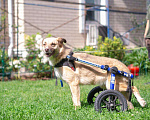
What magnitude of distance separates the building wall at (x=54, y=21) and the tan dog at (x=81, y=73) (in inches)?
258

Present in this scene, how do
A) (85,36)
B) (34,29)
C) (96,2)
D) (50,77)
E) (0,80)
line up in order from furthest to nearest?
(96,2) < (85,36) < (34,29) < (50,77) < (0,80)

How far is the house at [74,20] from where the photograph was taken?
1055 centimetres

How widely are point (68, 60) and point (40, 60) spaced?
18.5 ft

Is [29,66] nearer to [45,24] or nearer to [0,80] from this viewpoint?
[0,80]

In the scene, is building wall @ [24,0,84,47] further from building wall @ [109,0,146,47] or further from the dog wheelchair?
the dog wheelchair

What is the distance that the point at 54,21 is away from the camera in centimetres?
1148

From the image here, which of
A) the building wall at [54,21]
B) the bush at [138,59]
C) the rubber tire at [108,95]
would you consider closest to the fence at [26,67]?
the building wall at [54,21]

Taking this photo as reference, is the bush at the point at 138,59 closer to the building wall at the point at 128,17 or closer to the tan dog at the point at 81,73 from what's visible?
the building wall at the point at 128,17

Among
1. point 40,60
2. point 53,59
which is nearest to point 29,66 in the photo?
point 40,60

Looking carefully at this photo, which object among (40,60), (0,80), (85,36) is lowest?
(0,80)

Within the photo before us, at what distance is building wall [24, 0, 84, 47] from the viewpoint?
428 inches

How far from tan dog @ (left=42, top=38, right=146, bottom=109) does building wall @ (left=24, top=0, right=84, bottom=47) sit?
6562 millimetres

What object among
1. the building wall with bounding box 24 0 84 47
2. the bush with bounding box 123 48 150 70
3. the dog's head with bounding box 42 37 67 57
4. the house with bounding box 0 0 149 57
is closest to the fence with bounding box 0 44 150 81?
the bush with bounding box 123 48 150 70

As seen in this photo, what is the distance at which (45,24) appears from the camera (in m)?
11.3
